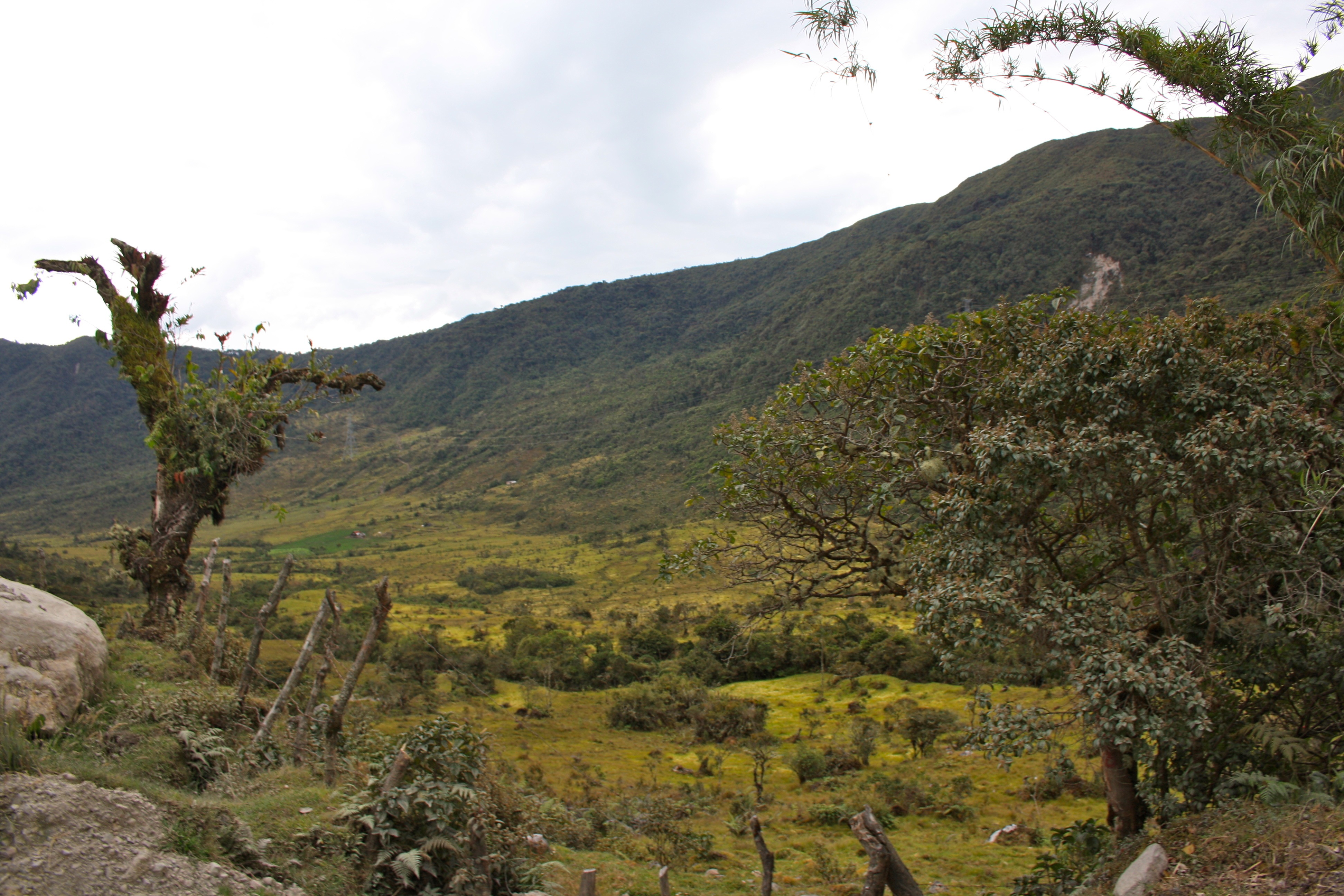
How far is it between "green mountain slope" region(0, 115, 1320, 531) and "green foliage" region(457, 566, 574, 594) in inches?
628

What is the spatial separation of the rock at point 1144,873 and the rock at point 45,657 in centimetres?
784

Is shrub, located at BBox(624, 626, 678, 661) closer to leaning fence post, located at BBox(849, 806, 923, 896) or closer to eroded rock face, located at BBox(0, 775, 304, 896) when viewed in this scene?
leaning fence post, located at BBox(849, 806, 923, 896)

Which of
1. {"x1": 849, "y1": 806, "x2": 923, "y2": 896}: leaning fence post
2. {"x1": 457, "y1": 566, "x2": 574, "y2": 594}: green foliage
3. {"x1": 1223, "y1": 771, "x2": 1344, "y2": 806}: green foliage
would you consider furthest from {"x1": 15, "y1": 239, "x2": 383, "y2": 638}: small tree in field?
{"x1": 457, "y1": 566, "x2": 574, "y2": 594}: green foliage

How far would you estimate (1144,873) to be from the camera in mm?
4562

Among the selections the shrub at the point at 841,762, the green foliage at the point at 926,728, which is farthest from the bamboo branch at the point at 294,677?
the green foliage at the point at 926,728

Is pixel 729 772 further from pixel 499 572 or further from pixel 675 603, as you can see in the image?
pixel 499 572

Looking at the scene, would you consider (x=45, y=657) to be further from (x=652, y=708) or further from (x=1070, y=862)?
(x=652, y=708)

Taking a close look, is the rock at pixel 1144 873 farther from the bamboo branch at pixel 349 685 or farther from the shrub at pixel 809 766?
the shrub at pixel 809 766

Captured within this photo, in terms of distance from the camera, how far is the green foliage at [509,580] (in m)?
60.7

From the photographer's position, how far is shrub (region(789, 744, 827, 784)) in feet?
57.8

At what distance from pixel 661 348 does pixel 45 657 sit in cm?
16188

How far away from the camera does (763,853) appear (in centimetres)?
654

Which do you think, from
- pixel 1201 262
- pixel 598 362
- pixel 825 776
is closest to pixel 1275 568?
pixel 825 776

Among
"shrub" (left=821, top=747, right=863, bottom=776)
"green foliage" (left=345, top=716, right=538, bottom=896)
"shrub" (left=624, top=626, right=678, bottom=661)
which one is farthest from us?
"shrub" (left=624, top=626, right=678, bottom=661)
